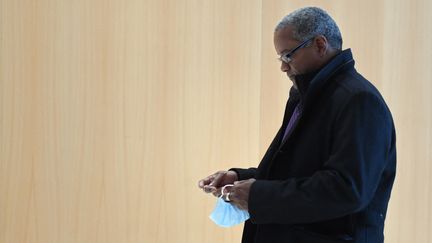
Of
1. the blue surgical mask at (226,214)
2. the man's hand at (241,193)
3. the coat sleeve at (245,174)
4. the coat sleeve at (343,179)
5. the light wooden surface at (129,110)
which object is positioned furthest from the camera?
the light wooden surface at (129,110)

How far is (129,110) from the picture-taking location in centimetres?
227

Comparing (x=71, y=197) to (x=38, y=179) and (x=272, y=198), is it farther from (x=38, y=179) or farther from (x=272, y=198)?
(x=272, y=198)

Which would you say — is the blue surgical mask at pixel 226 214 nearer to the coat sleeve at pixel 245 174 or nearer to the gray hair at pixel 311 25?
the coat sleeve at pixel 245 174

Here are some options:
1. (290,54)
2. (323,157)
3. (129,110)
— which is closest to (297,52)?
(290,54)

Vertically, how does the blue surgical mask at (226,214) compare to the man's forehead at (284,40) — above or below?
below

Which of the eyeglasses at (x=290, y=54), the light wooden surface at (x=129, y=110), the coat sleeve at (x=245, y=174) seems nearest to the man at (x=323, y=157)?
the eyeglasses at (x=290, y=54)

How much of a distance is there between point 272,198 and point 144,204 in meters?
1.13

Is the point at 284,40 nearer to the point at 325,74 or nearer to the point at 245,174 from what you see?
the point at 325,74

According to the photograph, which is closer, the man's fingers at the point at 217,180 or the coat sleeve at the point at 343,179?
the coat sleeve at the point at 343,179

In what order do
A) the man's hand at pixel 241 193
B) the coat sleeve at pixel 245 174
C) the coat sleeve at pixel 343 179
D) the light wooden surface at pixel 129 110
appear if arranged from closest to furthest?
1. the coat sleeve at pixel 343 179
2. the man's hand at pixel 241 193
3. the coat sleeve at pixel 245 174
4. the light wooden surface at pixel 129 110

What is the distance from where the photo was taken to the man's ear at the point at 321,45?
1.35 metres

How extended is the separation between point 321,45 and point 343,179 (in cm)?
35

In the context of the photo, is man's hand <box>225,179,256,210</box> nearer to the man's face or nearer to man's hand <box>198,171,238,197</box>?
man's hand <box>198,171,238,197</box>

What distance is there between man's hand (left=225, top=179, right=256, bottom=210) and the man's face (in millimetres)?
311
